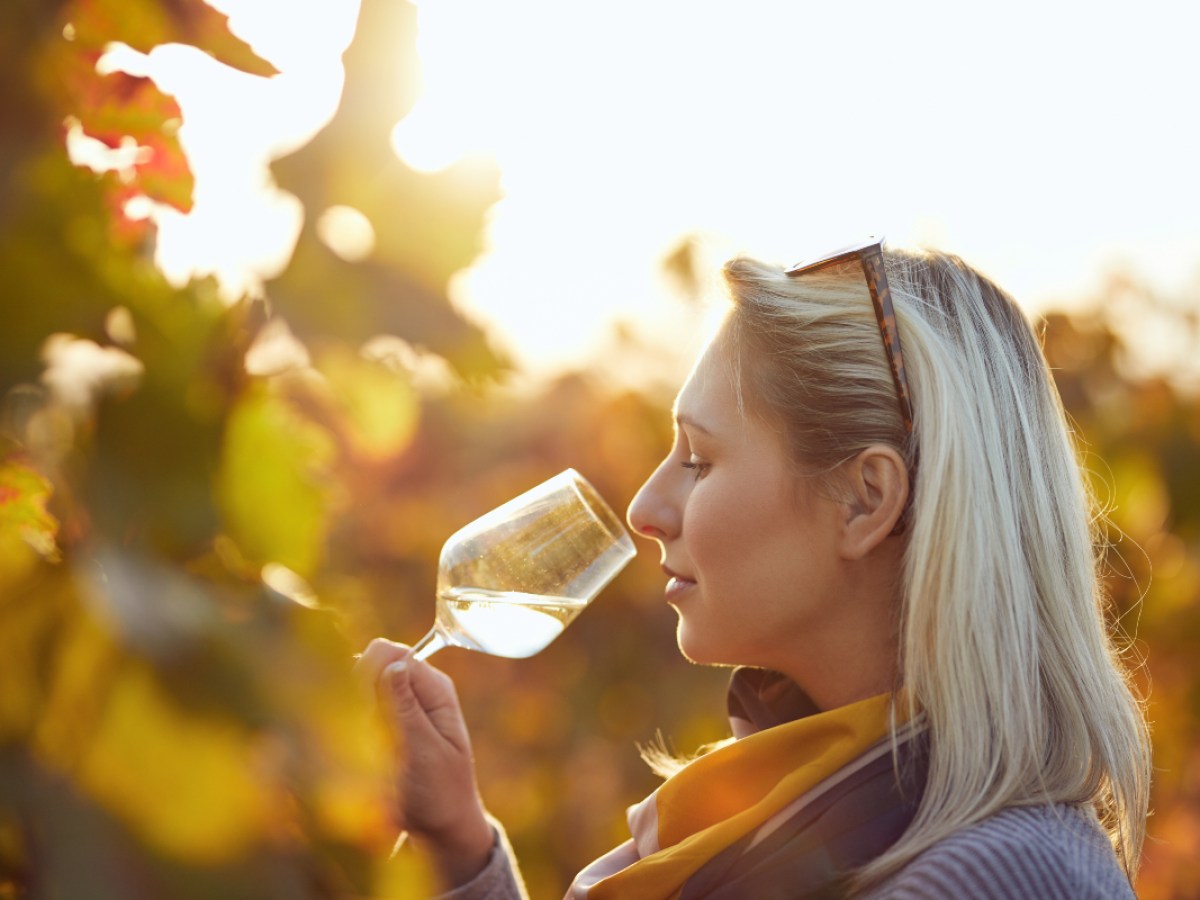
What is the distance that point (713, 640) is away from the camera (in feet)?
6.91

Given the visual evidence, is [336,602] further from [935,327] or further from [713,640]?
[935,327]

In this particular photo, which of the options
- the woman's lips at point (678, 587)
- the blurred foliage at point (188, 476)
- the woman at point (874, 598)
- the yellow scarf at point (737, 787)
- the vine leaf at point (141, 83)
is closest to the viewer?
the blurred foliage at point (188, 476)

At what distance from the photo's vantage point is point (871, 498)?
6.93ft

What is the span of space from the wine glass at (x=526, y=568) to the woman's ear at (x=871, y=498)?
0.42m

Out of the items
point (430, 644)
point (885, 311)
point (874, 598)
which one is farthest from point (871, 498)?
point (430, 644)

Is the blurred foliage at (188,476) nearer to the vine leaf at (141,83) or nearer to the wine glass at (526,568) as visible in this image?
the vine leaf at (141,83)

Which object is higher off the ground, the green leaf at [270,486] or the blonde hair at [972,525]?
the green leaf at [270,486]

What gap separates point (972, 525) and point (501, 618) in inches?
32.9

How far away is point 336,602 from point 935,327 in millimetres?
1733

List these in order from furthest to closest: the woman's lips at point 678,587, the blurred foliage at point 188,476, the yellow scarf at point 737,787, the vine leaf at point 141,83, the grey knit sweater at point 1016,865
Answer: the woman's lips at point 678,587
the yellow scarf at point 737,787
the grey knit sweater at point 1016,865
the vine leaf at point 141,83
the blurred foliage at point 188,476

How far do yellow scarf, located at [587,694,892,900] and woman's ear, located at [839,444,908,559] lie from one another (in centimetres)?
28

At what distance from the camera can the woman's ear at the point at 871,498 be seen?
6.81ft

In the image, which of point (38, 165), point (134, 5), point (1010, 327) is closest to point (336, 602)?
point (38, 165)

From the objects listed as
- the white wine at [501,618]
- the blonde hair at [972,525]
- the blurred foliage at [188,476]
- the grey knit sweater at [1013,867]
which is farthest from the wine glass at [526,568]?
the blurred foliage at [188,476]
